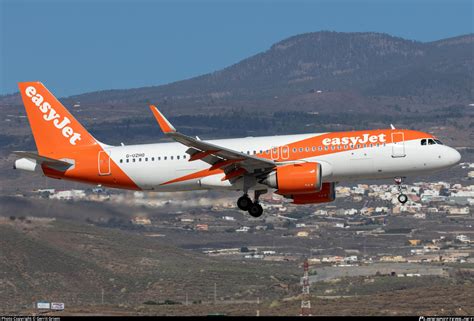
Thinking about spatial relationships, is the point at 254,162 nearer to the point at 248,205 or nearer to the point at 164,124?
the point at 248,205

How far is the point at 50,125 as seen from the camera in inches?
3140

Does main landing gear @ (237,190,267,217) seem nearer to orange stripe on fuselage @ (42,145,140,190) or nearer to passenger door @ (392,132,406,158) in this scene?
orange stripe on fuselage @ (42,145,140,190)

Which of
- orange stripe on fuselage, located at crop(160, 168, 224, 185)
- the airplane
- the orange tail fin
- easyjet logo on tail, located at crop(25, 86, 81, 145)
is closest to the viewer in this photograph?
the airplane

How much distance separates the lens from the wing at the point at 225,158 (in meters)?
69.2

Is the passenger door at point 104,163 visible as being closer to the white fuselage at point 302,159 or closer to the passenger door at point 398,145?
the white fuselage at point 302,159

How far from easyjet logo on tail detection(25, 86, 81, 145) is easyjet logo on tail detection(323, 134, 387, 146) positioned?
17868 mm

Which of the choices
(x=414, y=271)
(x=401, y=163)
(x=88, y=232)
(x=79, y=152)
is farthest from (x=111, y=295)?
(x=401, y=163)

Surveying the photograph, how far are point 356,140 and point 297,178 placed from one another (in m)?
4.57

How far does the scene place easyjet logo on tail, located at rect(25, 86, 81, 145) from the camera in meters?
79.0

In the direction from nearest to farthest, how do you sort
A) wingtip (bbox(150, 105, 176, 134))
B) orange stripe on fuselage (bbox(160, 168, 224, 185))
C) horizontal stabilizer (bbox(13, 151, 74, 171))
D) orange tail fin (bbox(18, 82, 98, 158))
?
wingtip (bbox(150, 105, 176, 134)) < orange stripe on fuselage (bbox(160, 168, 224, 185)) < horizontal stabilizer (bbox(13, 151, 74, 171)) < orange tail fin (bbox(18, 82, 98, 158))

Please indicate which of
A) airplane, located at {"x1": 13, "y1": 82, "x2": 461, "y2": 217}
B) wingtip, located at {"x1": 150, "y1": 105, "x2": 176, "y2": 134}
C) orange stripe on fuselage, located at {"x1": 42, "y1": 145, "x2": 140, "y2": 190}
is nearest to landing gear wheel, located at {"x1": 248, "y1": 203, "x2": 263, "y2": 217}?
airplane, located at {"x1": 13, "y1": 82, "x2": 461, "y2": 217}

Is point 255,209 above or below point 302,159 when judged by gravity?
below

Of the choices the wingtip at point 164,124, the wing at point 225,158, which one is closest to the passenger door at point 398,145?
the wing at point 225,158

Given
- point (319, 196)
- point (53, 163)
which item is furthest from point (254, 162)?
point (53, 163)
